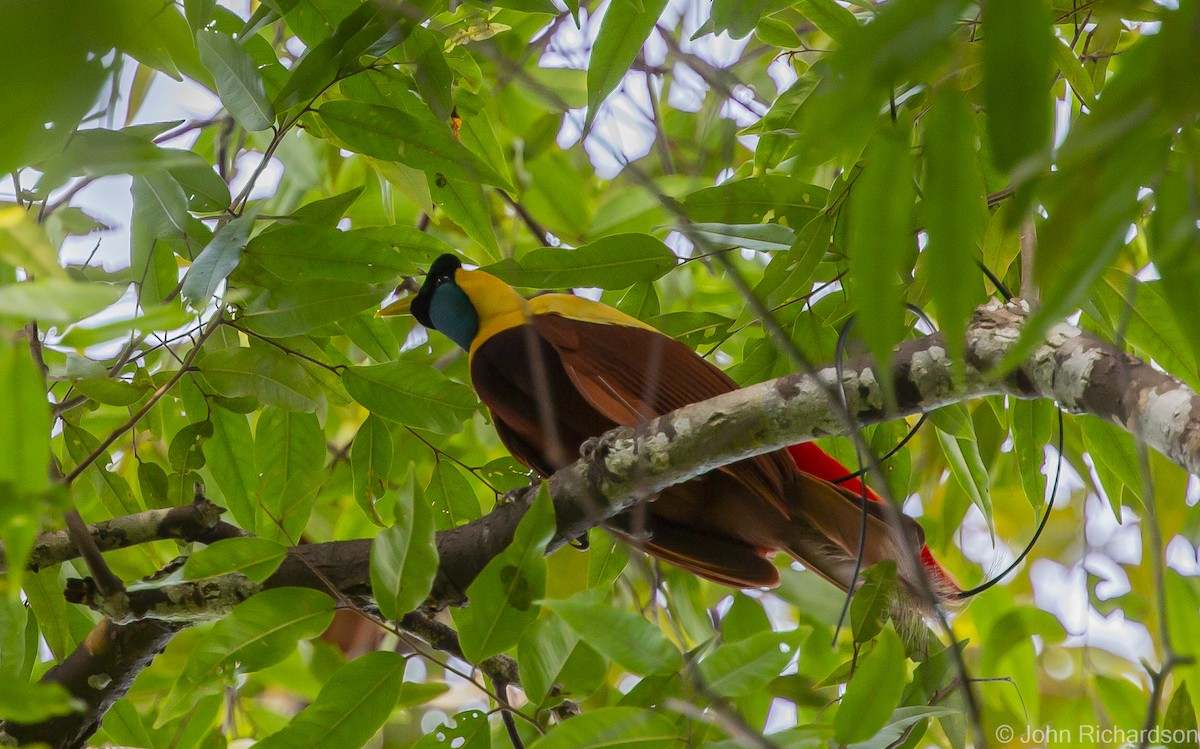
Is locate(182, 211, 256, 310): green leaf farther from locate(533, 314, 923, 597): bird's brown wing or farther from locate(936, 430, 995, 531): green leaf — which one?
locate(936, 430, 995, 531): green leaf

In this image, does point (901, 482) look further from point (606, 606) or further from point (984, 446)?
point (606, 606)

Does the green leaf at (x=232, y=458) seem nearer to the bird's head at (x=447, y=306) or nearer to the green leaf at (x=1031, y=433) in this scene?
the bird's head at (x=447, y=306)

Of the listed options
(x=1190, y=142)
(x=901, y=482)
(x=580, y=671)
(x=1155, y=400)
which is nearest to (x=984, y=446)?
(x=901, y=482)

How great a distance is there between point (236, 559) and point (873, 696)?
84cm

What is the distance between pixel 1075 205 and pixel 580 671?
91 centimetres

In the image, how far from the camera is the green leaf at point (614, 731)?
1125mm

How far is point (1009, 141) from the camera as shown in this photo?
57 cm

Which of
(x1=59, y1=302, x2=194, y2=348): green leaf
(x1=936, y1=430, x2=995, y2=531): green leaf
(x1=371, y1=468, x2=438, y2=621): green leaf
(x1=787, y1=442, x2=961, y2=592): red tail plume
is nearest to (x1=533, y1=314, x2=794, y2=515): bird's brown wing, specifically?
(x1=787, y1=442, x2=961, y2=592): red tail plume

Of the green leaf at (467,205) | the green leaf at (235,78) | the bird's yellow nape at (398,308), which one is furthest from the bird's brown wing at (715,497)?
the green leaf at (235,78)

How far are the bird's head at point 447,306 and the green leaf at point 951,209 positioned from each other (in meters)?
1.87

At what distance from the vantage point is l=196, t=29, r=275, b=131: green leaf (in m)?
1.38

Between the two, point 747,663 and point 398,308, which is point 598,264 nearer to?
point 747,663

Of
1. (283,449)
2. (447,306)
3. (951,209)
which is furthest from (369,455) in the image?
(951,209)

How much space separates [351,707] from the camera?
1.26 m
